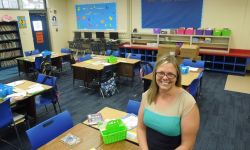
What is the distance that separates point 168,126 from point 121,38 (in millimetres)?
8170

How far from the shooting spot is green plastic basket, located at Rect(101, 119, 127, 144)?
1880 mm

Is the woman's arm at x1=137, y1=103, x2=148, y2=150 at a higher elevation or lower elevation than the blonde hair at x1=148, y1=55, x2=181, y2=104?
lower

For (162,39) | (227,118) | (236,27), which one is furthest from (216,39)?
(227,118)

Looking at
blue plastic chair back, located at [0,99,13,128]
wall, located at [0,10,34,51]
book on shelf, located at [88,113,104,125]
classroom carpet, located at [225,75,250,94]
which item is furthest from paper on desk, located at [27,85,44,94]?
wall, located at [0,10,34,51]

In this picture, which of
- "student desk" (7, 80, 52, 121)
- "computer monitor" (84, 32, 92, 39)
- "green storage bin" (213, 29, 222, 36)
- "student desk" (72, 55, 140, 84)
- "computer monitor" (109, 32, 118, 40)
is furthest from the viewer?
"computer monitor" (84, 32, 92, 39)

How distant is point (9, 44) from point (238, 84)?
844 centimetres

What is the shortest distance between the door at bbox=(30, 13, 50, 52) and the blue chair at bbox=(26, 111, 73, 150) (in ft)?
26.8

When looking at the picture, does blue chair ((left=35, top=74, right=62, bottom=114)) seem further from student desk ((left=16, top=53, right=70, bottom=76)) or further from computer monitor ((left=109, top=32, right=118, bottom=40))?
computer monitor ((left=109, top=32, right=118, bottom=40))

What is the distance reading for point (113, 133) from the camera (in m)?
1.89

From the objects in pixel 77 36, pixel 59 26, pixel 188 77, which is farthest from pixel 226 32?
pixel 59 26

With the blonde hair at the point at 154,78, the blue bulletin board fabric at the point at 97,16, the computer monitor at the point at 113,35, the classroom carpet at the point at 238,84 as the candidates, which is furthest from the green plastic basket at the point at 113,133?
the blue bulletin board fabric at the point at 97,16

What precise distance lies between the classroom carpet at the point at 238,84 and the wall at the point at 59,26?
8050mm

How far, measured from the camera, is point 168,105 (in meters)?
1.46

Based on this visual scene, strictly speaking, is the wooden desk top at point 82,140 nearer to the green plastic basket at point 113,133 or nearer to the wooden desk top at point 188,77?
the green plastic basket at point 113,133
